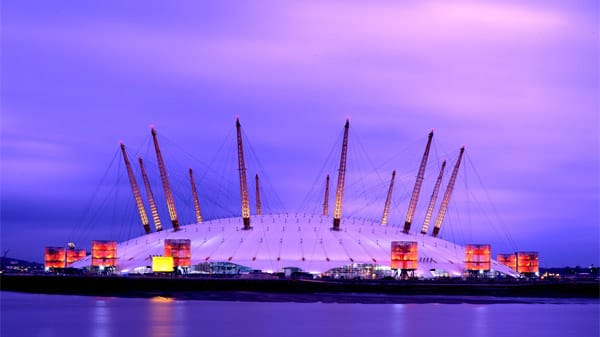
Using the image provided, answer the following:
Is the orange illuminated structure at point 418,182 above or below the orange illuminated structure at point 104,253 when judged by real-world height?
above

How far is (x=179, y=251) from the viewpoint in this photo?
16225cm

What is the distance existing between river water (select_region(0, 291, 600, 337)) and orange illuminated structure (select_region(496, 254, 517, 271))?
187ft

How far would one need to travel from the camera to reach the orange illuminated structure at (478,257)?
168 metres

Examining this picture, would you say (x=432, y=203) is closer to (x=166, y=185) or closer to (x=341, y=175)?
(x=341, y=175)

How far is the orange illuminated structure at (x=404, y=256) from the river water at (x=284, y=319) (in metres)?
27.8

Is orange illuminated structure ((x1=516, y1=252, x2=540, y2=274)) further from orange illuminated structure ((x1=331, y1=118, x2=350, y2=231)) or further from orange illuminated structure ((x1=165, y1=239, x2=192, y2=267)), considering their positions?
orange illuminated structure ((x1=165, y1=239, x2=192, y2=267))

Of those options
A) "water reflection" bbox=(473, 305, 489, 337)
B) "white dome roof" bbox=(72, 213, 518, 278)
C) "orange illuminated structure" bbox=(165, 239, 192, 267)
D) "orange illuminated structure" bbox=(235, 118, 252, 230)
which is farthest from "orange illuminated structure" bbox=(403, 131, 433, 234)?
"water reflection" bbox=(473, 305, 489, 337)

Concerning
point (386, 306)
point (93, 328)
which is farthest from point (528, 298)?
point (93, 328)

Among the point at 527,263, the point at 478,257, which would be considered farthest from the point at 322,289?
→ the point at 527,263

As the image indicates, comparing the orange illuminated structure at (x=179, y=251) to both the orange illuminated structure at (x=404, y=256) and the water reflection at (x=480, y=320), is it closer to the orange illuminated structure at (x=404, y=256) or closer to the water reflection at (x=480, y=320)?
the orange illuminated structure at (x=404, y=256)

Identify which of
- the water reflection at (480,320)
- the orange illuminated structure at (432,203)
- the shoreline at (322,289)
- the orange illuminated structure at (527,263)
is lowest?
the water reflection at (480,320)

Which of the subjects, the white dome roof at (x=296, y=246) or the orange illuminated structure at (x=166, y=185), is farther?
the orange illuminated structure at (x=166, y=185)

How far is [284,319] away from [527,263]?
96.8 meters

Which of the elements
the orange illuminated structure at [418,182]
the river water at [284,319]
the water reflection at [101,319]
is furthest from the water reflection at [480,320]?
the orange illuminated structure at [418,182]
